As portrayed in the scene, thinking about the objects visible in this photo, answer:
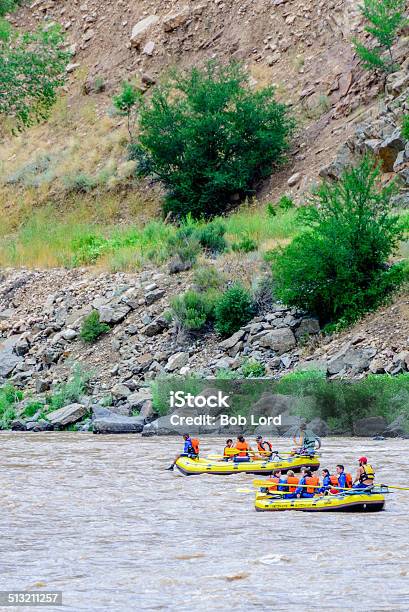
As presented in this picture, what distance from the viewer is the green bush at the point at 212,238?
39969 millimetres

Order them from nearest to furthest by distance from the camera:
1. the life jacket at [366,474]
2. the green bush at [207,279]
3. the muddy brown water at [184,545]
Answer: the muddy brown water at [184,545], the life jacket at [366,474], the green bush at [207,279]

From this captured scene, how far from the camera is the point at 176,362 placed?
3356cm

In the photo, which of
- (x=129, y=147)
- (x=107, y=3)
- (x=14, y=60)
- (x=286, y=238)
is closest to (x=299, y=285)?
(x=286, y=238)

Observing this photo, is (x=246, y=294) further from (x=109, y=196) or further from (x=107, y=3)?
(x=107, y=3)

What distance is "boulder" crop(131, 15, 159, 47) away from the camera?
5659 centimetres

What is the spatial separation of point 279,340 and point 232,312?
2405 millimetres

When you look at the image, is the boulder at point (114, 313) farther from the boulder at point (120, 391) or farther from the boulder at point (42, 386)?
the boulder at point (120, 391)

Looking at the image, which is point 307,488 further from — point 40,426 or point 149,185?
point 149,185

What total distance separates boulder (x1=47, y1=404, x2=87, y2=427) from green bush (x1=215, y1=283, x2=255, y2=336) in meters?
5.44

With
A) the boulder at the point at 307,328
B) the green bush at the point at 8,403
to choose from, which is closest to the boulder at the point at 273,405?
the boulder at the point at 307,328

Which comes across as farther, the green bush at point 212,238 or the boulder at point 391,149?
the boulder at point 391,149

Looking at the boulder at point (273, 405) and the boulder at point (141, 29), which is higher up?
the boulder at point (141, 29)

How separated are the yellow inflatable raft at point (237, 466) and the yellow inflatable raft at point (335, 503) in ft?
13.1

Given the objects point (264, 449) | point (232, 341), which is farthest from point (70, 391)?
point (264, 449)
